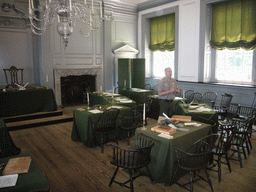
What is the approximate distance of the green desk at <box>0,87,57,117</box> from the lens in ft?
21.8

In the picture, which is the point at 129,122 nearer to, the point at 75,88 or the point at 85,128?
the point at 85,128

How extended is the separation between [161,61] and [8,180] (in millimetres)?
9068

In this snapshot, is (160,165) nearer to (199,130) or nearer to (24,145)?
(199,130)

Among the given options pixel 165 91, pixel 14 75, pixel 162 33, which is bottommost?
pixel 165 91

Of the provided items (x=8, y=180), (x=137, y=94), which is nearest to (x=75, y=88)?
(x=137, y=94)

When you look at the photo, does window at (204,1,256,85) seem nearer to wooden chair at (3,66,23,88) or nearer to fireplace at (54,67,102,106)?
fireplace at (54,67,102,106)

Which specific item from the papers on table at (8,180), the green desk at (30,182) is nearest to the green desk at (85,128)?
the green desk at (30,182)

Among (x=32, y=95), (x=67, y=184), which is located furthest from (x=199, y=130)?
(x=32, y=95)

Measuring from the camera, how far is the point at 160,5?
9.63 meters

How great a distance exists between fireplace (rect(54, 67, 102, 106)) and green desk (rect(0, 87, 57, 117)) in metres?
1.21

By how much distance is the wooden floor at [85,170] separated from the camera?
134 inches

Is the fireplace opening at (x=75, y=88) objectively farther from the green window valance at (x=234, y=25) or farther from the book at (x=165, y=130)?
the book at (x=165, y=130)

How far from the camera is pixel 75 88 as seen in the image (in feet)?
30.9

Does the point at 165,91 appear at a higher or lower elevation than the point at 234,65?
lower
